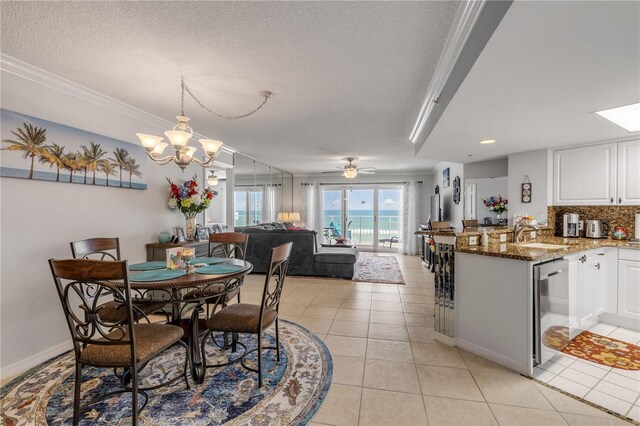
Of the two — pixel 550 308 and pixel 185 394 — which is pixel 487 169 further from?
pixel 185 394

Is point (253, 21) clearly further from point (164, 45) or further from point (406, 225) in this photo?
point (406, 225)

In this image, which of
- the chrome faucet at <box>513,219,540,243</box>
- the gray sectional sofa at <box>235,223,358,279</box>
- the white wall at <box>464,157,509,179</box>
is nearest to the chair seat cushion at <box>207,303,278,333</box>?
the chrome faucet at <box>513,219,540,243</box>

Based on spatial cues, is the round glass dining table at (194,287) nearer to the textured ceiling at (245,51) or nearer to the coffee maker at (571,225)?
the textured ceiling at (245,51)

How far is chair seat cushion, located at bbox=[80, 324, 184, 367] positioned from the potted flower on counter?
14.8 feet

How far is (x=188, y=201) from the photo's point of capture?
3.63 m

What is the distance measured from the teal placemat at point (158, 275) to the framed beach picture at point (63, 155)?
1443 millimetres

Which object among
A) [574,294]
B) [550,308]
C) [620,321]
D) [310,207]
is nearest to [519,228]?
[574,294]

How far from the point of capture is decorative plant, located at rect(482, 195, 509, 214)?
13.7ft

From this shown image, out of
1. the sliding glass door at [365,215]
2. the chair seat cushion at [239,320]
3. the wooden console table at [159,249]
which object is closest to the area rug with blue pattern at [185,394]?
the chair seat cushion at [239,320]

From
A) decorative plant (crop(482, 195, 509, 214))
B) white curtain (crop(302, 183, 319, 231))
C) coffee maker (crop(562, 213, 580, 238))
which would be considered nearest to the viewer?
coffee maker (crop(562, 213, 580, 238))

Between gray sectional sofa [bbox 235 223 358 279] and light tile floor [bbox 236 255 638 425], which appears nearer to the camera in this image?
light tile floor [bbox 236 255 638 425]

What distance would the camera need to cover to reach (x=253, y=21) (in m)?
1.74

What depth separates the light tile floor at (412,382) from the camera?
5.70ft

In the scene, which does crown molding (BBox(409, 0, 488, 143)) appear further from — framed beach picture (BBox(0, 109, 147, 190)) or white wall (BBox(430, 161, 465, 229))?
framed beach picture (BBox(0, 109, 147, 190))
